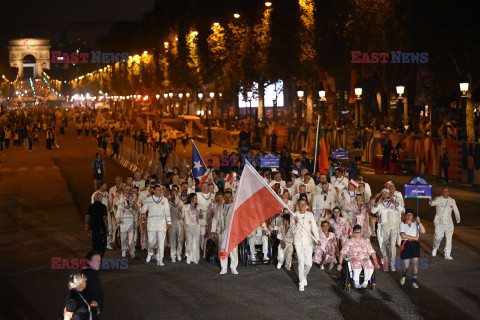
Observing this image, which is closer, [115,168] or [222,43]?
[115,168]

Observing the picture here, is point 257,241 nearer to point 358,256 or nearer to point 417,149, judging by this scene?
point 358,256

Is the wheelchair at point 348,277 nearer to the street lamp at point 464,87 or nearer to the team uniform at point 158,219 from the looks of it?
the team uniform at point 158,219

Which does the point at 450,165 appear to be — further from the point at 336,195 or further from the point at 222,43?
the point at 222,43

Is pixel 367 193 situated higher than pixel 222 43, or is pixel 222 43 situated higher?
pixel 222 43

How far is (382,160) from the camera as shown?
33062mm

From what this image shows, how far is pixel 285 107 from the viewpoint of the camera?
341 ft

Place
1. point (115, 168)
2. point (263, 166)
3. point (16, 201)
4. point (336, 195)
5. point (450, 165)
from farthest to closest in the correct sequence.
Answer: point (115, 168) < point (450, 165) < point (16, 201) < point (263, 166) < point (336, 195)

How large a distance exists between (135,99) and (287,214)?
102m

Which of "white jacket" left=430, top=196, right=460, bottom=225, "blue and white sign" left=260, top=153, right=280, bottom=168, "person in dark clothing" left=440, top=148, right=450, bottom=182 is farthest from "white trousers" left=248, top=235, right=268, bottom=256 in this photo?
"person in dark clothing" left=440, top=148, right=450, bottom=182

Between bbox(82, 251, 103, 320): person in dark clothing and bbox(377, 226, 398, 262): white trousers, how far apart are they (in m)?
7.69

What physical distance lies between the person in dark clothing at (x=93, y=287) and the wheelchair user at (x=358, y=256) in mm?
5467

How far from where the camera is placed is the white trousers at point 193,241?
52.2ft

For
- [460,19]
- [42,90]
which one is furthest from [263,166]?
[42,90]

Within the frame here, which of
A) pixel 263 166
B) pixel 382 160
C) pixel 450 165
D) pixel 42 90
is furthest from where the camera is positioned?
pixel 42 90
